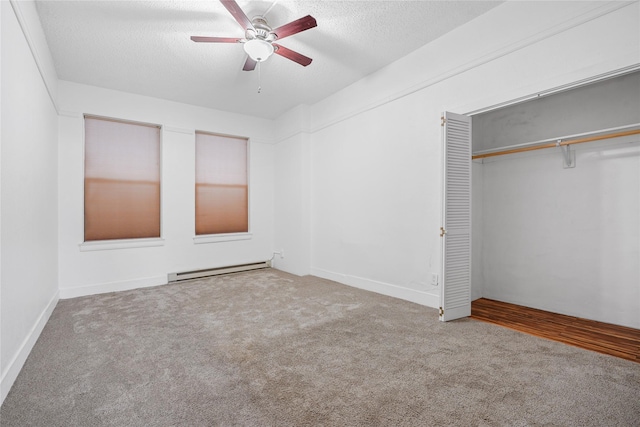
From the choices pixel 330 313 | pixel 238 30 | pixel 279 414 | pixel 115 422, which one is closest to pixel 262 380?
pixel 279 414

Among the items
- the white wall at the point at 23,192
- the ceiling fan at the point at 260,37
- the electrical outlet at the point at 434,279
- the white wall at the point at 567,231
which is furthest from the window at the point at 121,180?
the white wall at the point at 567,231

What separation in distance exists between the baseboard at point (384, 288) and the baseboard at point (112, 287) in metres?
2.58

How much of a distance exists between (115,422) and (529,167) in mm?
4484

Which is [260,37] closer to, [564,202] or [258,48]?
[258,48]

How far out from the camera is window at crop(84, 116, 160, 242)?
4410mm

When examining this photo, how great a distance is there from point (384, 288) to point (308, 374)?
7.24 ft

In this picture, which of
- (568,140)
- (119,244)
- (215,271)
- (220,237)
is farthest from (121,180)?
(568,140)

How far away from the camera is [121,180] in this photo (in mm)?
4625

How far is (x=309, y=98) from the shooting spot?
199 inches

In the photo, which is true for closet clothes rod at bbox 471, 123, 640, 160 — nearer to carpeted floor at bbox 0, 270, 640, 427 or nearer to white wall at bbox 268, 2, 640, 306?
white wall at bbox 268, 2, 640, 306

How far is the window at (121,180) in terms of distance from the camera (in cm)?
441

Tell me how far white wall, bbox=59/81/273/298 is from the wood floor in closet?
407 cm

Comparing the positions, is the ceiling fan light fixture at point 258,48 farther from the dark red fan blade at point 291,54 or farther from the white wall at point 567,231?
the white wall at point 567,231

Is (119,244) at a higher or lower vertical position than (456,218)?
lower
